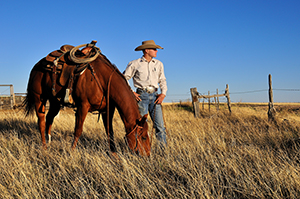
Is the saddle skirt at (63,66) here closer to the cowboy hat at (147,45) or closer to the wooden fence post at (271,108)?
the cowboy hat at (147,45)

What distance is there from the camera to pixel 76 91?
4.10m

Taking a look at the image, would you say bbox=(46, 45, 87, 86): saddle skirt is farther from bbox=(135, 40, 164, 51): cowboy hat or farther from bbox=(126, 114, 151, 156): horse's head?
bbox=(126, 114, 151, 156): horse's head

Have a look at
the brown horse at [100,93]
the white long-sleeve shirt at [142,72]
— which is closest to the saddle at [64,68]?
the brown horse at [100,93]

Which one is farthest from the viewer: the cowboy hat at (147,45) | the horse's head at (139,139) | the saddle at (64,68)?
the cowboy hat at (147,45)

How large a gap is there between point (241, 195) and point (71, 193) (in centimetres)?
176

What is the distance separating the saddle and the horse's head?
1398mm

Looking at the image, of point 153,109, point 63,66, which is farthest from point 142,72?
point 63,66

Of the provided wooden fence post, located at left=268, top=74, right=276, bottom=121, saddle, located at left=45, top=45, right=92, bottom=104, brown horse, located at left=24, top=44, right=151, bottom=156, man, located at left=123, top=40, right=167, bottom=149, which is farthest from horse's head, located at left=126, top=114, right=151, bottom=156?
wooden fence post, located at left=268, top=74, right=276, bottom=121

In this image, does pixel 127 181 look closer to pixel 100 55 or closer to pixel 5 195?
pixel 5 195

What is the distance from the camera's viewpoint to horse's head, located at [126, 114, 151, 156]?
3459 mm

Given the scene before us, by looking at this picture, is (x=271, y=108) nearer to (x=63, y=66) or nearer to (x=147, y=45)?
(x=147, y=45)

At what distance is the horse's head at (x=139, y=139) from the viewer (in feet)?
11.3

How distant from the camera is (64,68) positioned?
434 centimetres

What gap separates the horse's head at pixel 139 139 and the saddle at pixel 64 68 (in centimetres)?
140
